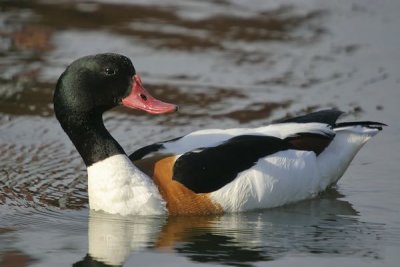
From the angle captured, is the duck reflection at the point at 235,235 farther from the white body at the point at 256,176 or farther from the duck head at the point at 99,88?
the duck head at the point at 99,88

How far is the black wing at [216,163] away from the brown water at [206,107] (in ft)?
1.02

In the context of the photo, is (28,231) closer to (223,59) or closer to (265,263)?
(265,263)

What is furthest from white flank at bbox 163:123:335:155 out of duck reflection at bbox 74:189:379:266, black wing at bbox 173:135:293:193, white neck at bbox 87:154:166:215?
duck reflection at bbox 74:189:379:266

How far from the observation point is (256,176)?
9.38 metres

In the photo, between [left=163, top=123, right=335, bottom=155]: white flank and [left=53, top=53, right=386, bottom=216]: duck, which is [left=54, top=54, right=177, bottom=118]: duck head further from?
[left=163, top=123, right=335, bottom=155]: white flank

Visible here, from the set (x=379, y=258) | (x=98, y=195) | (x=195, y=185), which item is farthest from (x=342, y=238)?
(x=98, y=195)

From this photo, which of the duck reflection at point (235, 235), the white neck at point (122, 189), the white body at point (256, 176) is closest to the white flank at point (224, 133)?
the white body at point (256, 176)

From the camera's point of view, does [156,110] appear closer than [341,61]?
Yes

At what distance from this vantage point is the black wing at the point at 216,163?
912cm

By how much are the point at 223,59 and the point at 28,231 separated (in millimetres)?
5414

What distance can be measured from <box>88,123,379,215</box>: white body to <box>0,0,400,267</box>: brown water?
127 millimetres

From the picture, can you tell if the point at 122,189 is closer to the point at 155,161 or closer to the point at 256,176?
the point at 155,161

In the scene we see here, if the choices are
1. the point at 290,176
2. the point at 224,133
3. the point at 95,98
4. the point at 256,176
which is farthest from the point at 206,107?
the point at 95,98

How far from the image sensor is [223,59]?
45.7 ft
